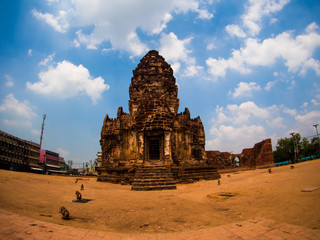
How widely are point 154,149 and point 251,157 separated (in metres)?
21.3

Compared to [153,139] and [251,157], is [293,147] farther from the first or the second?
[153,139]

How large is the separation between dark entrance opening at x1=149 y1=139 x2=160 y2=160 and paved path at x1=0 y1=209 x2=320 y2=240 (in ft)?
42.8

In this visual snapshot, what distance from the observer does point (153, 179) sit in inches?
520

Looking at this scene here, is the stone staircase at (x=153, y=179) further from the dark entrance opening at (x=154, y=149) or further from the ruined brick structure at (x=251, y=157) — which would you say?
the ruined brick structure at (x=251, y=157)

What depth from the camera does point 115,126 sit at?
1938 centimetres

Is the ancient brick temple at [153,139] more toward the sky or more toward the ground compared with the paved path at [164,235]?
more toward the sky

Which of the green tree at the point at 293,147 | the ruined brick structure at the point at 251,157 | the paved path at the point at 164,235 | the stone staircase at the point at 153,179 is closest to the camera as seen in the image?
the paved path at the point at 164,235

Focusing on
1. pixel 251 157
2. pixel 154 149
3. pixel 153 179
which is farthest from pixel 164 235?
pixel 251 157

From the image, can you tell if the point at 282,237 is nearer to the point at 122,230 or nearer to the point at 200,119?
the point at 122,230

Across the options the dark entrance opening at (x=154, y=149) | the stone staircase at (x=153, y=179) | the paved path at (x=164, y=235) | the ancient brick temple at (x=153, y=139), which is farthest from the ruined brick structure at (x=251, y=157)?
the paved path at (x=164, y=235)

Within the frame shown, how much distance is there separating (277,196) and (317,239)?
11.2 feet

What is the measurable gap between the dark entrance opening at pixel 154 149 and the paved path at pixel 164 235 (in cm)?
1304

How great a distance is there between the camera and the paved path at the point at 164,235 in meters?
3.34

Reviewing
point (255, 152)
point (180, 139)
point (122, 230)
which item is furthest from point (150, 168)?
point (255, 152)
